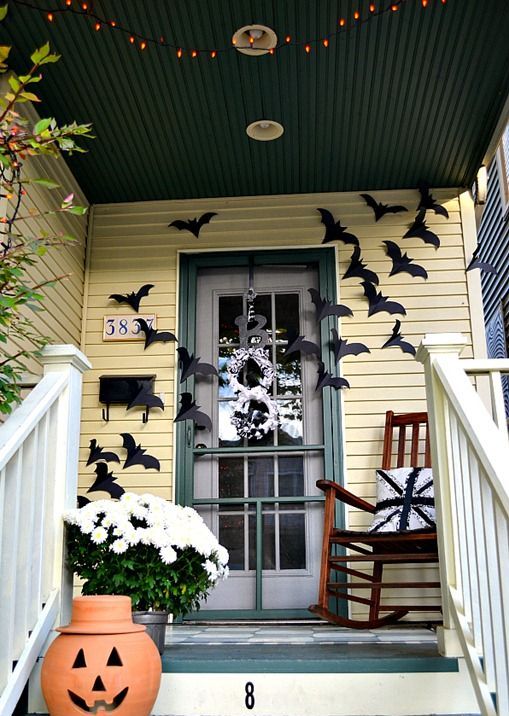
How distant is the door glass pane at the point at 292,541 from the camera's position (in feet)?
13.5

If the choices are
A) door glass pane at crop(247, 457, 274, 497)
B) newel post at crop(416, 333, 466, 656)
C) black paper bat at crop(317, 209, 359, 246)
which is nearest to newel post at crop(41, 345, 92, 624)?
newel post at crop(416, 333, 466, 656)

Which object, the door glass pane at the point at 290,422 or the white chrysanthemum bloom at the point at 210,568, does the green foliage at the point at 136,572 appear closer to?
the white chrysanthemum bloom at the point at 210,568

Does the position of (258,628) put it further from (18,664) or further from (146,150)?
(146,150)

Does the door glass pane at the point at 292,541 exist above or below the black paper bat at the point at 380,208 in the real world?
below

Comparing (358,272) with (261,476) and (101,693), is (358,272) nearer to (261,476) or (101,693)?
(261,476)

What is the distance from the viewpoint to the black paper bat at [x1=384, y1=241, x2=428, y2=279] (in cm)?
443

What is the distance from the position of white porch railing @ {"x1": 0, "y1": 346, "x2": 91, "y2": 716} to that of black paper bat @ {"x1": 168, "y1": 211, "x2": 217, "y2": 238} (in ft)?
6.99

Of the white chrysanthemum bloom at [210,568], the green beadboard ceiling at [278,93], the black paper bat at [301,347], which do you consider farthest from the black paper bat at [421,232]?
the white chrysanthemum bloom at [210,568]

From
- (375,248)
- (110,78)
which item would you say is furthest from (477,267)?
(110,78)

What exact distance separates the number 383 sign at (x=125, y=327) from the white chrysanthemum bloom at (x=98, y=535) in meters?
2.23

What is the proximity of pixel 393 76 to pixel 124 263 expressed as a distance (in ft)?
6.12


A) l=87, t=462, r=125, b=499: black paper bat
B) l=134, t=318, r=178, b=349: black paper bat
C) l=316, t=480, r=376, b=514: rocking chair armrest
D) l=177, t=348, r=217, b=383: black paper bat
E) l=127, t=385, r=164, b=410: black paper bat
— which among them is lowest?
l=316, t=480, r=376, b=514: rocking chair armrest

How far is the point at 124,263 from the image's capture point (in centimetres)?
460

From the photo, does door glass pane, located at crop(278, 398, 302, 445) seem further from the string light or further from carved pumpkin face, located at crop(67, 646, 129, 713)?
carved pumpkin face, located at crop(67, 646, 129, 713)
